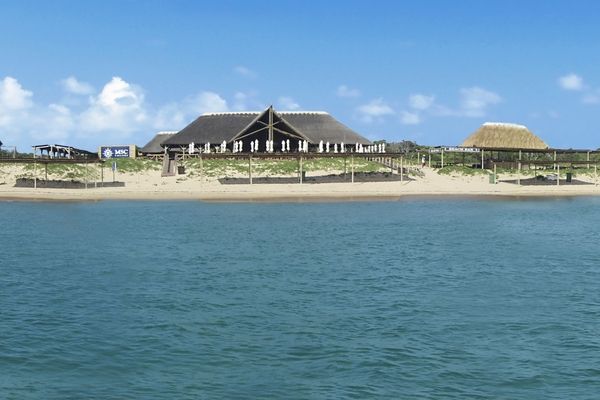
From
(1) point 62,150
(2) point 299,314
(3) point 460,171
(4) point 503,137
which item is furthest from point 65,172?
(2) point 299,314

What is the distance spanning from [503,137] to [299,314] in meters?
78.8

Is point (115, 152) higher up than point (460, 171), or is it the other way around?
point (115, 152)

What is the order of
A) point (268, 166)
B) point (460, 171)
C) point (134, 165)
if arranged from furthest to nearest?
point (460, 171)
point (134, 165)
point (268, 166)

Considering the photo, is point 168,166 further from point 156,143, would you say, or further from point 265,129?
point 156,143

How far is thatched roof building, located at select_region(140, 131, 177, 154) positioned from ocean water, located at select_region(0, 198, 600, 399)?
53609 mm

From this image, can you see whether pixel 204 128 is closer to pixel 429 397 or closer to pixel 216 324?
pixel 216 324

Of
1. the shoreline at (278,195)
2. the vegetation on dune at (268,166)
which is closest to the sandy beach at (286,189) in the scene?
the shoreline at (278,195)

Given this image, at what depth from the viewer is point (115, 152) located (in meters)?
83.8

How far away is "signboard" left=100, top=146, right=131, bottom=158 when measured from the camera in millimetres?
82938

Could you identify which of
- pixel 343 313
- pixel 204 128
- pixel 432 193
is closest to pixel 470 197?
pixel 432 193

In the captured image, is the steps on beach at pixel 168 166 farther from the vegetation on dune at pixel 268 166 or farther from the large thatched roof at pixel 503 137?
the large thatched roof at pixel 503 137

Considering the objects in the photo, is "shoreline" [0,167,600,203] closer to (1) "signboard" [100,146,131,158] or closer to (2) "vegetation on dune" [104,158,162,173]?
(2) "vegetation on dune" [104,158,162,173]

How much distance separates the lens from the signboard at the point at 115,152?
82.9 m

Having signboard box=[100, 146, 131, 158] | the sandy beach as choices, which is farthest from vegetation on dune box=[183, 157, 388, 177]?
signboard box=[100, 146, 131, 158]
